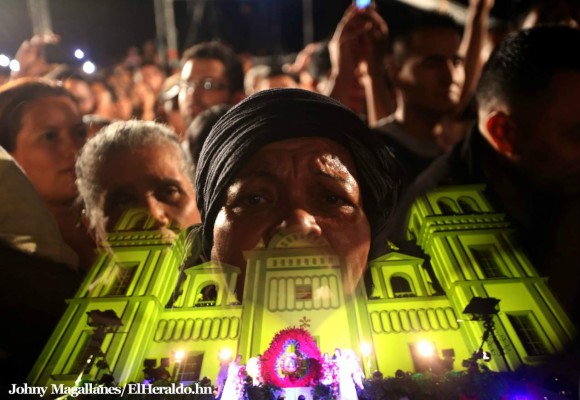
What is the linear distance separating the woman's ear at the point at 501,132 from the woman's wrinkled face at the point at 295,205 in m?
1.08

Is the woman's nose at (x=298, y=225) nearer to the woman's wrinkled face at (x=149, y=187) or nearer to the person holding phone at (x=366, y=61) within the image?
the woman's wrinkled face at (x=149, y=187)

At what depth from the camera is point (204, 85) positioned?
11.8 feet

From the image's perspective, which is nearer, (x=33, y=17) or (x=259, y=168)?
(x=259, y=168)

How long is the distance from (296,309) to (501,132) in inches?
74.4

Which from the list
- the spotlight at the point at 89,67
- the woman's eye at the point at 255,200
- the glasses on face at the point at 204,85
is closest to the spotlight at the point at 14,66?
the spotlight at the point at 89,67

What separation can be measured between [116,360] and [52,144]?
1.72 meters

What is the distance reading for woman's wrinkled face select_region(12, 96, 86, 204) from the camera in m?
3.23

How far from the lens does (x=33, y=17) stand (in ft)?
12.9

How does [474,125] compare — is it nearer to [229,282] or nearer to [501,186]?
[501,186]

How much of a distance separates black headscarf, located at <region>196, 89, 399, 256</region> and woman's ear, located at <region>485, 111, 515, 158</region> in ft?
2.66

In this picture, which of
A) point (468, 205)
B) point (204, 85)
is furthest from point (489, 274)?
point (204, 85)

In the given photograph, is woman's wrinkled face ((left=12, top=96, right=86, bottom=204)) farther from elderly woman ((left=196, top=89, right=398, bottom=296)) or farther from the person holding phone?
the person holding phone

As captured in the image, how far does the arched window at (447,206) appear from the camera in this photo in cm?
308

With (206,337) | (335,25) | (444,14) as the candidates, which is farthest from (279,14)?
(206,337)
